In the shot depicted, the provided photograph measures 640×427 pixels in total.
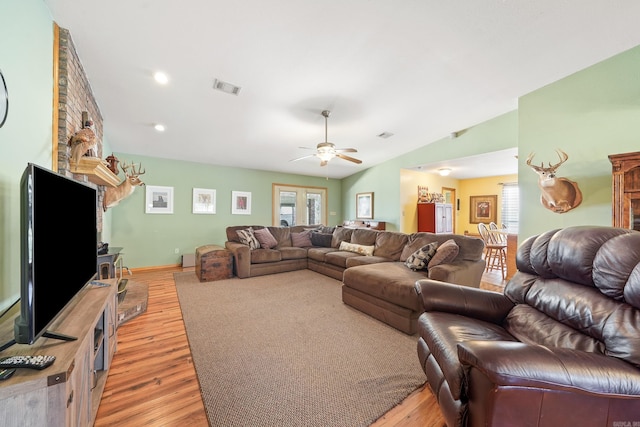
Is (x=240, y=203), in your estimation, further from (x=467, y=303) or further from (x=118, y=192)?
(x=467, y=303)

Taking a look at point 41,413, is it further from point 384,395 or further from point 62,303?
point 384,395

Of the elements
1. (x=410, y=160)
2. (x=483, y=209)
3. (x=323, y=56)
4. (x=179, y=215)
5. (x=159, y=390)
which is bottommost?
(x=159, y=390)

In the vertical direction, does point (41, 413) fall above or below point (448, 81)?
below

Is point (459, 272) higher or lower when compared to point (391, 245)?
lower

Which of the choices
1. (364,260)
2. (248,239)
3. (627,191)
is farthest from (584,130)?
(248,239)

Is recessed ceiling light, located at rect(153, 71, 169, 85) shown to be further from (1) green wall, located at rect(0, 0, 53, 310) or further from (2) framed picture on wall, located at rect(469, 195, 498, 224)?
(2) framed picture on wall, located at rect(469, 195, 498, 224)

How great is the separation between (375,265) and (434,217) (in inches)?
143

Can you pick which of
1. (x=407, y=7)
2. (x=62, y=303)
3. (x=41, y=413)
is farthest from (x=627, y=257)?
(x=62, y=303)

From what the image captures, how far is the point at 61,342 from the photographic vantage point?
0.98 meters

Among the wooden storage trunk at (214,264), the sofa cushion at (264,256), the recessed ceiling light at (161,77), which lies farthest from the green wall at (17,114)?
the sofa cushion at (264,256)

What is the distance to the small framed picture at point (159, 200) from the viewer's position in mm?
5012

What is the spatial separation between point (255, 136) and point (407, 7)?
3128 mm

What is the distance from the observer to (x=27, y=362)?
2.63ft

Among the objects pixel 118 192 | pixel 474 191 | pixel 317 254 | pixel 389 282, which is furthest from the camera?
pixel 474 191
